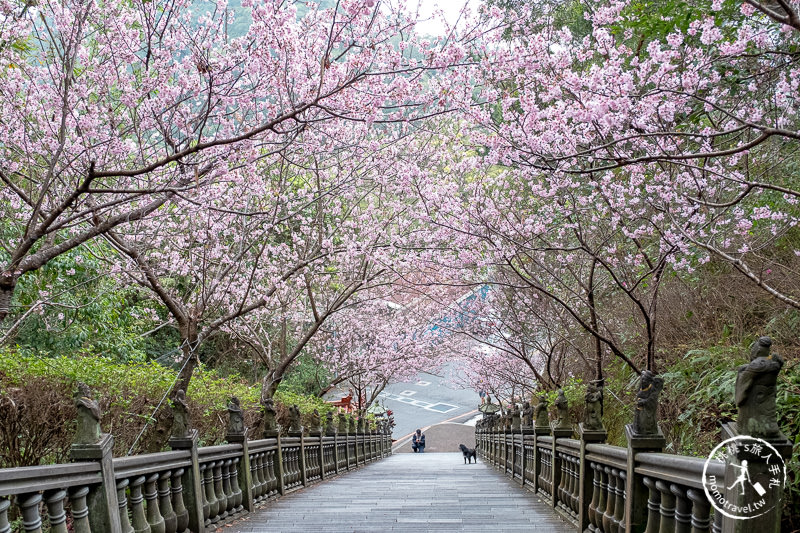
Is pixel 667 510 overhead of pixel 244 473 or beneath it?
overhead

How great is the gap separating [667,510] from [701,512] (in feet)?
1.52

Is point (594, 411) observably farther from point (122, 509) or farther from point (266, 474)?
point (266, 474)

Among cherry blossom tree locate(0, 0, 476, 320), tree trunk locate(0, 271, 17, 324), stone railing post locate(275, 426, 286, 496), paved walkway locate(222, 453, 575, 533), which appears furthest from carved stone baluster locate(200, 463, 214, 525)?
stone railing post locate(275, 426, 286, 496)

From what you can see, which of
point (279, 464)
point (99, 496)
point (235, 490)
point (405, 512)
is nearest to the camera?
point (99, 496)

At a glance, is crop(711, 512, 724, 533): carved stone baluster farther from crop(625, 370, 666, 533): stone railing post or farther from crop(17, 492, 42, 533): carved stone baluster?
crop(17, 492, 42, 533): carved stone baluster

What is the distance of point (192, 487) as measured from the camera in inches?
232

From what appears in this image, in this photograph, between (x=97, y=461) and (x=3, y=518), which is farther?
(x=97, y=461)

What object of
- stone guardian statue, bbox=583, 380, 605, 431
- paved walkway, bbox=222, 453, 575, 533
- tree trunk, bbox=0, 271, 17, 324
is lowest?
paved walkway, bbox=222, 453, 575, 533

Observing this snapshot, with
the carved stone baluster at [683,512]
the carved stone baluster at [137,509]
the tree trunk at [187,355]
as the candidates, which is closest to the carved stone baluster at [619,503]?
the carved stone baluster at [683,512]

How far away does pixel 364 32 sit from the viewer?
625cm

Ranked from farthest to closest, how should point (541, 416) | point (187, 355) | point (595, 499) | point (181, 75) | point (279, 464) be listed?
point (541, 416) → point (279, 464) → point (187, 355) → point (181, 75) → point (595, 499)

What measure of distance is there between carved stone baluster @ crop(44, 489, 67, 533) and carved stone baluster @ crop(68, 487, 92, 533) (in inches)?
8.5

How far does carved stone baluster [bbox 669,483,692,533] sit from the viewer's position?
356 centimetres

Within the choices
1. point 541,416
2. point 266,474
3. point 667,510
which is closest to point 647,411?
point 667,510
